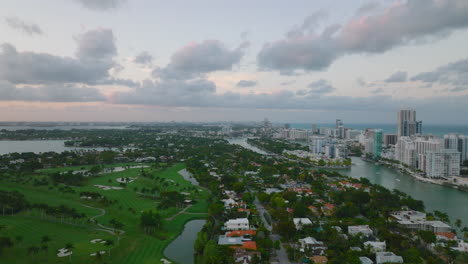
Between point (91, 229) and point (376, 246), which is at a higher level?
point (376, 246)

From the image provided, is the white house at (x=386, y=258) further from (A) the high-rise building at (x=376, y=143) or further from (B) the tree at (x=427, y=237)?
(A) the high-rise building at (x=376, y=143)

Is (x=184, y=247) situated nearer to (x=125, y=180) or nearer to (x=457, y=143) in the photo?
(x=125, y=180)

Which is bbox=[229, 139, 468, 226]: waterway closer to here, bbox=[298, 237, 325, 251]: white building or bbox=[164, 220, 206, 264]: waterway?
bbox=[298, 237, 325, 251]: white building

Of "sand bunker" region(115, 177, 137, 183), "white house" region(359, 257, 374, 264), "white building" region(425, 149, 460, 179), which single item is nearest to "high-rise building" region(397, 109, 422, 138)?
"white building" region(425, 149, 460, 179)

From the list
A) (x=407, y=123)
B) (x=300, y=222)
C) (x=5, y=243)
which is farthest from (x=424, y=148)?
(x=5, y=243)

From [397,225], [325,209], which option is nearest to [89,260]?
[325,209]

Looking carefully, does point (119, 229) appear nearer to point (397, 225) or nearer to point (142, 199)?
point (142, 199)
